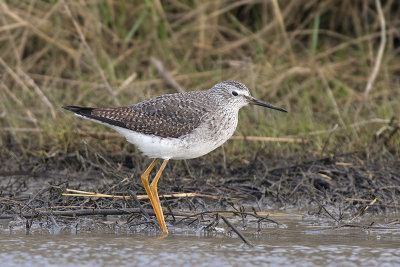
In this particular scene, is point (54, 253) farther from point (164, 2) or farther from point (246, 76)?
point (164, 2)

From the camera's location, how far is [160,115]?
Result: 18.6 ft

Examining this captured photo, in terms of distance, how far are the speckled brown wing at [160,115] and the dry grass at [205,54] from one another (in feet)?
7.28

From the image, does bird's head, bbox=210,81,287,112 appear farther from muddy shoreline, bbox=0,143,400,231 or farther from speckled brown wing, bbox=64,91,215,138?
muddy shoreline, bbox=0,143,400,231

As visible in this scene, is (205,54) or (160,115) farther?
(205,54)

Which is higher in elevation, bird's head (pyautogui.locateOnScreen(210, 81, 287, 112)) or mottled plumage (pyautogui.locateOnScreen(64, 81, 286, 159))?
bird's head (pyautogui.locateOnScreen(210, 81, 287, 112))

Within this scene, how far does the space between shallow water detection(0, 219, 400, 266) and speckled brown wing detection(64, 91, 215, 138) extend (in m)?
0.89

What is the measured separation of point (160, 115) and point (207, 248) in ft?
4.88

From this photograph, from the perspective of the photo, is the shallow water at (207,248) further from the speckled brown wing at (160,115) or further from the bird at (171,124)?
the speckled brown wing at (160,115)

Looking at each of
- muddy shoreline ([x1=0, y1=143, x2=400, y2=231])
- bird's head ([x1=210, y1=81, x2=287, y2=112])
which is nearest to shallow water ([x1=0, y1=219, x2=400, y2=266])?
muddy shoreline ([x1=0, y1=143, x2=400, y2=231])

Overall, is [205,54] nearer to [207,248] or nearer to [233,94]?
[233,94]

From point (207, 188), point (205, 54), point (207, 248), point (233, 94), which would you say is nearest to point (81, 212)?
point (207, 248)

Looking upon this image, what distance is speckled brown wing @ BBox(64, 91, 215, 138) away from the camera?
5.59 metres

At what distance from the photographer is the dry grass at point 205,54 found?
840 centimetres

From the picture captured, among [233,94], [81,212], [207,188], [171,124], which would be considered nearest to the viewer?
[81,212]
